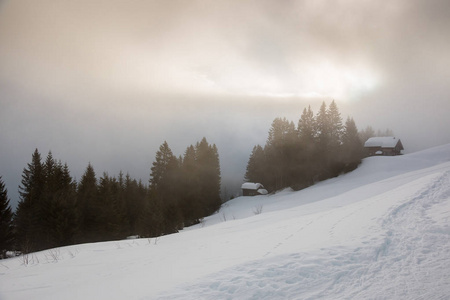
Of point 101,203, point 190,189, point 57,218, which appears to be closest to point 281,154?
point 190,189

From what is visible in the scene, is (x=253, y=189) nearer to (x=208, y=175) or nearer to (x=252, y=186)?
(x=252, y=186)

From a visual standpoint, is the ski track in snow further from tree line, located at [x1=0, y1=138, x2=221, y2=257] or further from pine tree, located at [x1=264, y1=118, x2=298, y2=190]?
pine tree, located at [x1=264, y1=118, x2=298, y2=190]

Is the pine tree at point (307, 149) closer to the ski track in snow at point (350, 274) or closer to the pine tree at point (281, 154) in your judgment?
the pine tree at point (281, 154)

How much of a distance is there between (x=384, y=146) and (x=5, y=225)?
75.3 metres

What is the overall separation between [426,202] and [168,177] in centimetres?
4162

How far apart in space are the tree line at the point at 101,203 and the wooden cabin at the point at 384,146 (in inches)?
1634

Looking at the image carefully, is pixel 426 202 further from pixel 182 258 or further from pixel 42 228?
pixel 42 228

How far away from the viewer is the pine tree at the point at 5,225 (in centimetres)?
2584

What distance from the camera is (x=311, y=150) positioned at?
140 feet

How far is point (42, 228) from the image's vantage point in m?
27.4

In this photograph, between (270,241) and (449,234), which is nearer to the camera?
(449,234)

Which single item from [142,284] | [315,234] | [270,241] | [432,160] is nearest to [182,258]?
[142,284]

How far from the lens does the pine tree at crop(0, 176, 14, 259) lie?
25.8 m

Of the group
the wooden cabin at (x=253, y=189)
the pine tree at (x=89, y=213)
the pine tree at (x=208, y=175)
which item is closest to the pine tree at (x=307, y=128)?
the wooden cabin at (x=253, y=189)
